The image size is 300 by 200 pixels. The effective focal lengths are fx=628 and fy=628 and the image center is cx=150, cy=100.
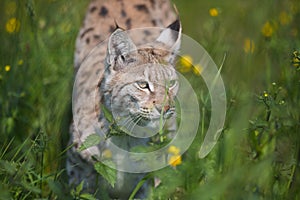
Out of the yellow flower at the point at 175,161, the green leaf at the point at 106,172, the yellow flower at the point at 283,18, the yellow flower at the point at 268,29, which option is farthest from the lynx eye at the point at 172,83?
the yellow flower at the point at 283,18

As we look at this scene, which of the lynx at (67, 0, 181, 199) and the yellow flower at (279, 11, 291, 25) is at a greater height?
the yellow flower at (279, 11, 291, 25)

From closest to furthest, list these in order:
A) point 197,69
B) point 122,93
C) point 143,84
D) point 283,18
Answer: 1. point 143,84
2. point 122,93
3. point 197,69
4. point 283,18

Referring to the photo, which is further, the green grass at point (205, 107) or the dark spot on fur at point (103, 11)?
the dark spot on fur at point (103, 11)

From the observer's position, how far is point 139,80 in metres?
3.71

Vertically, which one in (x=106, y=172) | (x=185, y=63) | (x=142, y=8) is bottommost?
(x=106, y=172)

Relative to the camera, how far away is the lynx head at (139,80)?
362 centimetres

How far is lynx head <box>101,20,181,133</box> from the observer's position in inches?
142

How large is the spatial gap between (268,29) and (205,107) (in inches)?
61.7

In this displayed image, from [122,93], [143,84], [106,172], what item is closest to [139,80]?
[143,84]

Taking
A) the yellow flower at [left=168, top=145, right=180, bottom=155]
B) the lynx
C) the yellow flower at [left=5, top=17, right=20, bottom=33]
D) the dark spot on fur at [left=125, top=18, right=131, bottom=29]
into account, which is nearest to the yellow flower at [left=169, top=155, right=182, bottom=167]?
the yellow flower at [left=168, top=145, right=180, bottom=155]

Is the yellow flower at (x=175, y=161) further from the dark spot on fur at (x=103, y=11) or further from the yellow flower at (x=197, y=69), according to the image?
the dark spot on fur at (x=103, y=11)

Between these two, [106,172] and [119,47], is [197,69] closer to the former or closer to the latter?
[119,47]

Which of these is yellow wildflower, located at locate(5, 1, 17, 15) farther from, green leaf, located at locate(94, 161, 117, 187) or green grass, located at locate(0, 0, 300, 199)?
green leaf, located at locate(94, 161, 117, 187)

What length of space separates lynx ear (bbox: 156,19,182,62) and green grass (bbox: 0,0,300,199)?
41 cm
